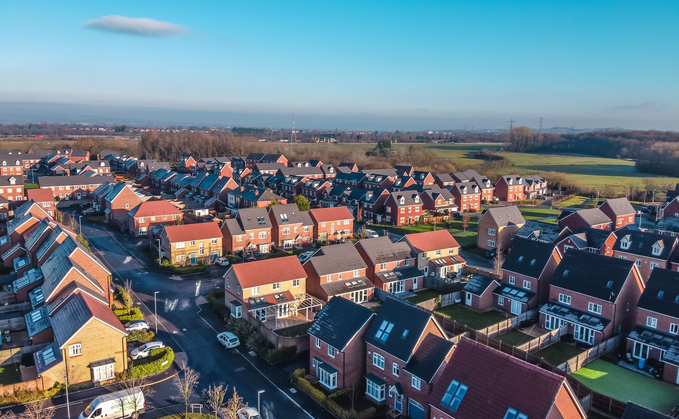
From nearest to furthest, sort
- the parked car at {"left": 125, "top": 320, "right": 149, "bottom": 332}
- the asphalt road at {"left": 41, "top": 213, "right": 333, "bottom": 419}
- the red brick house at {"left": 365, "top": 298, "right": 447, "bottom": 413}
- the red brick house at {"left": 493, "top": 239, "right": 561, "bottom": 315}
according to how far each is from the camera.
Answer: the red brick house at {"left": 365, "top": 298, "right": 447, "bottom": 413} < the asphalt road at {"left": 41, "top": 213, "right": 333, "bottom": 419} < the parked car at {"left": 125, "top": 320, "right": 149, "bottom": 332} < the red brick house at {"left": 493, "top": 239, "right": 561, "bottom": 315}

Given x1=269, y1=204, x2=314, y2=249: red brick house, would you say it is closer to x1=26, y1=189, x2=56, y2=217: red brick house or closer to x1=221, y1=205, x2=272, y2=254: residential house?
x1=221, y1=205, x2=272, y2=254: residential house

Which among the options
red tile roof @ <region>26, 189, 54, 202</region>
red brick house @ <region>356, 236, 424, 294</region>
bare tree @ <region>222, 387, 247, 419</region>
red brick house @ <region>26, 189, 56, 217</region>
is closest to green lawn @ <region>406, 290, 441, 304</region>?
red brick house @ <region>356, 236, 424, 294</region>

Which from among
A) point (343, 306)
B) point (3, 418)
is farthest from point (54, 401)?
point (343, 306)

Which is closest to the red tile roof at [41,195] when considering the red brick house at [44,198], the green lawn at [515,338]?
the red brick house at [44,198]

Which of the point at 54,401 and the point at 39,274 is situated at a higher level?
the point at 39,274

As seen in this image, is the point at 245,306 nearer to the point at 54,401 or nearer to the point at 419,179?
the point at 54,401

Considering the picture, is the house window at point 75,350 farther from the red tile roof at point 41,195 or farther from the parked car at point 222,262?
the red tile roof at point 41,195

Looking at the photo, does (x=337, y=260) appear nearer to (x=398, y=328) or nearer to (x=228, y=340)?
(x=228, y=340)

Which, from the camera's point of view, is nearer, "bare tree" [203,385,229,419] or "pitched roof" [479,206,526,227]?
"bare tree" [203,385,229,419]
